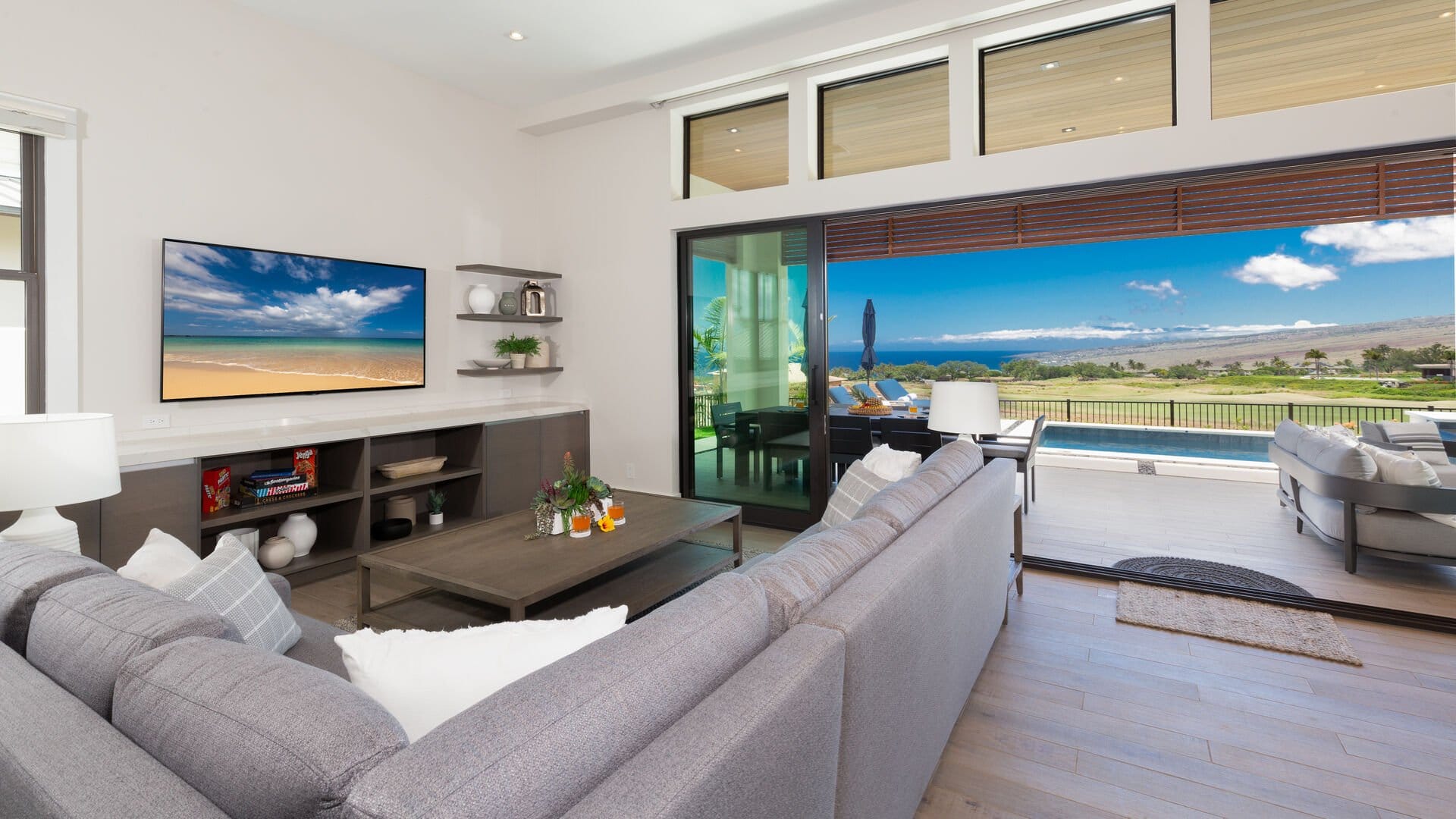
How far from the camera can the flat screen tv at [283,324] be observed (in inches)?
142

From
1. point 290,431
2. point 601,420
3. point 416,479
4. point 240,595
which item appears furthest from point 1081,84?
point 290,431

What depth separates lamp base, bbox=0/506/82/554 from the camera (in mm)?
2279

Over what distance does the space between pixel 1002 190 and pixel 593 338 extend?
3.17 m

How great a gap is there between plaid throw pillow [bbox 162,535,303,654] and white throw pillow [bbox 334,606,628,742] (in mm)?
747

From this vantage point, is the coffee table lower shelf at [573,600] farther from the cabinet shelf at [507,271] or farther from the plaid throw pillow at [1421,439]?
the plaid throw pillow at [1421,439]

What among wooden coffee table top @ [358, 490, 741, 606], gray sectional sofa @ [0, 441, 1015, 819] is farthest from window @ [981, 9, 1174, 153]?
gray sectional sofa @ [0, 441, 1015, 819]

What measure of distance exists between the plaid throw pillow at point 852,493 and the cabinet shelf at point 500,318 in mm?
3199

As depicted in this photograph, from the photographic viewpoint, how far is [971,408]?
3541mm

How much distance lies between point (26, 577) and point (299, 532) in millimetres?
2729

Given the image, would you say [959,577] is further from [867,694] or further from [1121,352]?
[1121,352]

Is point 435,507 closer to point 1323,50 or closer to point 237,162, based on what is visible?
point 237,162

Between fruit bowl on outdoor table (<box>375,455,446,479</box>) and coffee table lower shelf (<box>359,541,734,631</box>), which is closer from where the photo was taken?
coffee table lower shelf (<box>359,541,734,631</box>)

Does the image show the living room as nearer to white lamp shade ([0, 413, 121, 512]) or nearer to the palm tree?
white lamp shade ([0, 413, 121, 512])

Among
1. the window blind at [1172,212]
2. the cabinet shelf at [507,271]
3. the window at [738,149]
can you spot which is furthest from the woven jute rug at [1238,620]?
the cabinet shelf at [507,271]
